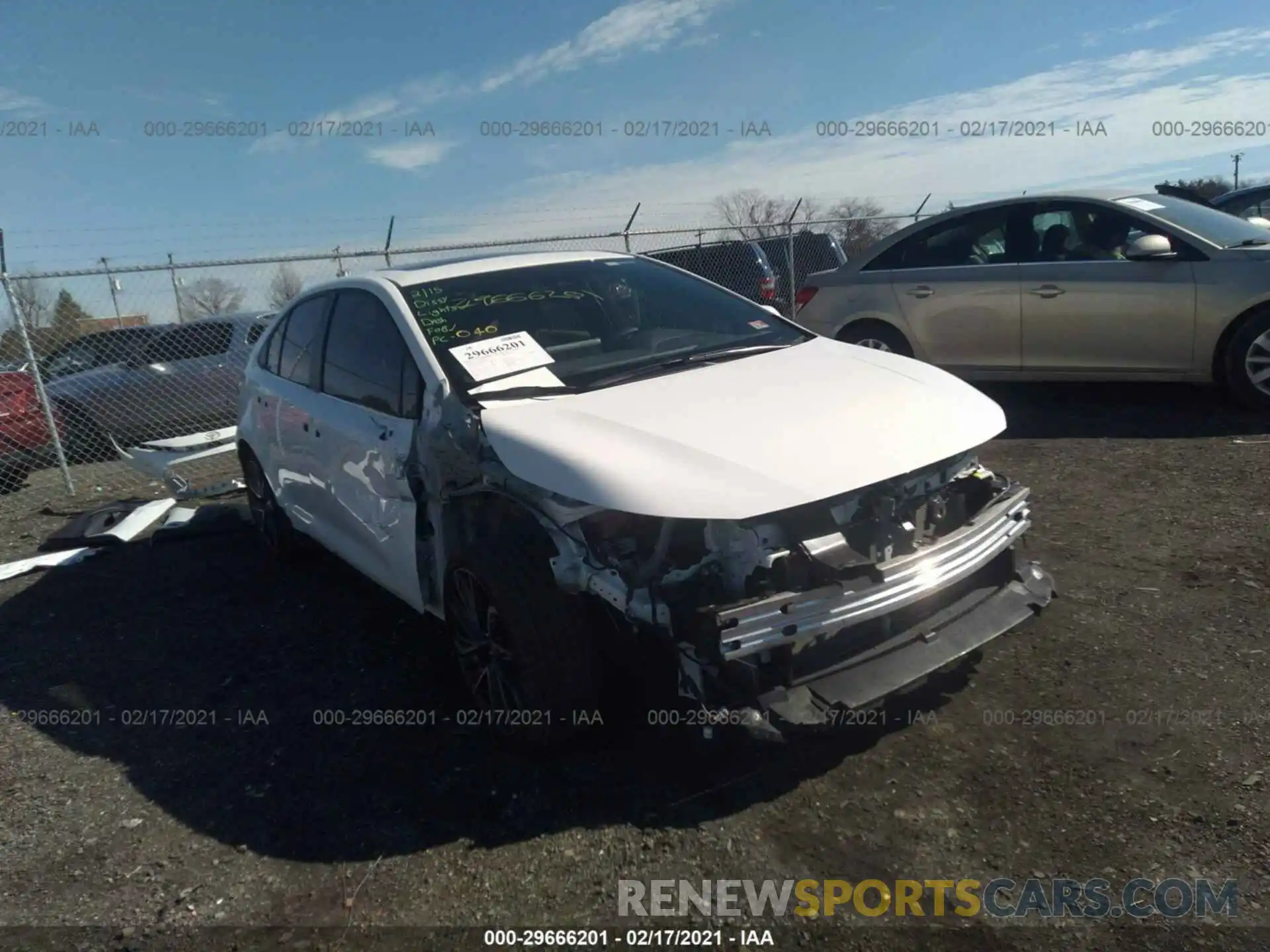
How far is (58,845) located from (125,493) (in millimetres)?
6146

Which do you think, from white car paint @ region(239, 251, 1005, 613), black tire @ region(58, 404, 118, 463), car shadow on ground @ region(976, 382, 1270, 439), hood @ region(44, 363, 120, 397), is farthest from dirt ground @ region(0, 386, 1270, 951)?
hood @ region(44, 363, 120, 397)

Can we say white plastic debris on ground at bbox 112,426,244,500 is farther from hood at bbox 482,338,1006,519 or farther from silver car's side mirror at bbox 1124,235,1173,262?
silver car's side mirror at bbox 1124,235,1173,262

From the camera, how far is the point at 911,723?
10.7ft

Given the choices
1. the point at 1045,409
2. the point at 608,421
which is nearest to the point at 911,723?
the point at 608,421

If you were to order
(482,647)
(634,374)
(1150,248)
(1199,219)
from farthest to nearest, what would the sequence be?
(1199,219) < (1150,248) < (634,374) < (482,647)

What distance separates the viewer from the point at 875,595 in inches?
109

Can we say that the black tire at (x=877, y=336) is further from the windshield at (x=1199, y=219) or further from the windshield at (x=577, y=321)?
the windshield at (x=577, y=321)

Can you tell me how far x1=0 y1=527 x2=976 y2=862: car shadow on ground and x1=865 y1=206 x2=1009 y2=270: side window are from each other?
4969 mm

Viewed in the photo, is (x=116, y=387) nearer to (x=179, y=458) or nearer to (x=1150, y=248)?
(x=179, y=458)

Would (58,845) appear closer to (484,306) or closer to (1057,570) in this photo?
(484,306)

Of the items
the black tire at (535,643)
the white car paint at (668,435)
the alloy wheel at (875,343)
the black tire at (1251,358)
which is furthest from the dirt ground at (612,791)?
the alloy wheel at (875,343)

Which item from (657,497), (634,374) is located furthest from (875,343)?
(657,497)

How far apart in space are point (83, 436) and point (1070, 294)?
9380 millimetres

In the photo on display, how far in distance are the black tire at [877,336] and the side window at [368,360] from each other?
4.75 metres
